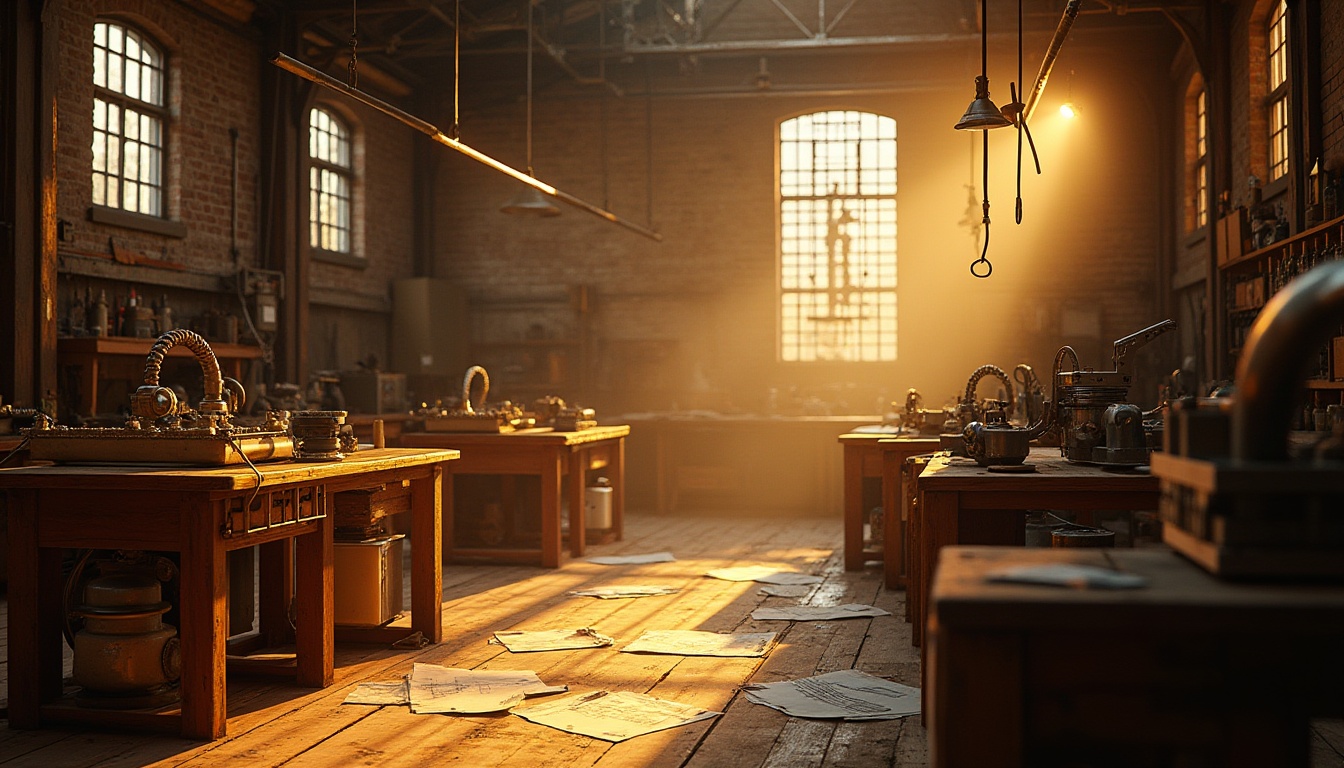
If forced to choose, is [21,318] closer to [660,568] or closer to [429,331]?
[660,568]

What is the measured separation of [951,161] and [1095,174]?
4.57 feet

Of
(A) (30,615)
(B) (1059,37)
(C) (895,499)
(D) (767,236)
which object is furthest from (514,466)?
(D) (767,236)

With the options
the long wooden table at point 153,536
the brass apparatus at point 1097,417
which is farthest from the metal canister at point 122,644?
the brass apparatus at point 1097,417

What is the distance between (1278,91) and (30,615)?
8.20 m

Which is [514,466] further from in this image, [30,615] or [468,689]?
[30,615]

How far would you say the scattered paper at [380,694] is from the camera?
4.20 metres

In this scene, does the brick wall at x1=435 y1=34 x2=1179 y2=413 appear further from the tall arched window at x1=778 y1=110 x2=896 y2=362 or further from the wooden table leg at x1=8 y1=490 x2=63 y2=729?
the wooden table leg at x1=8 y1=490 x2=63 y2=729

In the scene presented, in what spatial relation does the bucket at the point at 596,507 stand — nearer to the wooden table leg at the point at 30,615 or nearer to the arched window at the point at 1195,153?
the wooden table leg at the point at 30,615

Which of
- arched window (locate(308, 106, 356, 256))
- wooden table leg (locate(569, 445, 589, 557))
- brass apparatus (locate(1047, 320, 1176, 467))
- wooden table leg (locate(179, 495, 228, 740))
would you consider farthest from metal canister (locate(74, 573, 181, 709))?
arched window (locate(308, 106, 356, 256))

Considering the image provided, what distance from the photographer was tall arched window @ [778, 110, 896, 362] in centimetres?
1257

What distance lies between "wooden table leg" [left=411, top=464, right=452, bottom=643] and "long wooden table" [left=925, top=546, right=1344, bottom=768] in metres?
3.66

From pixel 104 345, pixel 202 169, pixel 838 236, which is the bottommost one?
pixel 104 345

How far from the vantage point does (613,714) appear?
4.04 meters

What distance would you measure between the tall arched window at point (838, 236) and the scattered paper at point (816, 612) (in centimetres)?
664
